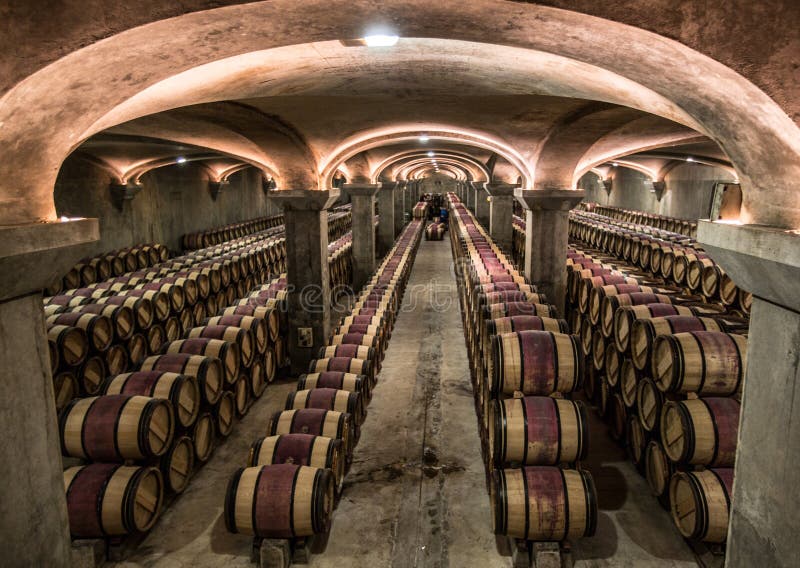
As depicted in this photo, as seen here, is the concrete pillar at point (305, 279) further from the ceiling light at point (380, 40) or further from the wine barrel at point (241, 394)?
the ceiling light at point (380, 40)

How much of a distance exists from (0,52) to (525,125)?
6.62m

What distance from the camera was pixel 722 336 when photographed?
507 cm

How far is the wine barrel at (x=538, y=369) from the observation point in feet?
16.3

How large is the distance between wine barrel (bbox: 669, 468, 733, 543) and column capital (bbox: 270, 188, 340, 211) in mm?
6316

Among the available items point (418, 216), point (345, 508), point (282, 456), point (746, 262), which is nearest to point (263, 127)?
point (282, 456)

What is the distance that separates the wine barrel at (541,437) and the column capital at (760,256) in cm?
223

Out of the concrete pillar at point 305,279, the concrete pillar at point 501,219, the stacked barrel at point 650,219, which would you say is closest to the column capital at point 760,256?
the concrete pillar at point 305,279

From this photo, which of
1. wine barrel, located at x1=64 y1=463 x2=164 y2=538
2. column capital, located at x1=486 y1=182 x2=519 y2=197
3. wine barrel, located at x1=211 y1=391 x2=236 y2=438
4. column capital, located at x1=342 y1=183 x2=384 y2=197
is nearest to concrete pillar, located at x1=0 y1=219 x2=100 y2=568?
wine barrel, located at x1=64 y1=463 x2=164 y2=538

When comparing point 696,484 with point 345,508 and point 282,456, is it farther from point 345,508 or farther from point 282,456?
point 282,456

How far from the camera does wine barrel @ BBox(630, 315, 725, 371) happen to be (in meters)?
5.69

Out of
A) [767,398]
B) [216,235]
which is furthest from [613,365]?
[216,235]

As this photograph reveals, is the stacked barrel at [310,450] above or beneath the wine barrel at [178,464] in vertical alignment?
above

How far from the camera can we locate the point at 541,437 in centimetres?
452

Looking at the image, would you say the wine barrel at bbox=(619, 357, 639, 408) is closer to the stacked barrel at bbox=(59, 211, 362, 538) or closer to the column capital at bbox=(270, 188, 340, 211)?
the stacked barrel at bbox=(59, 211, 362, 538)
